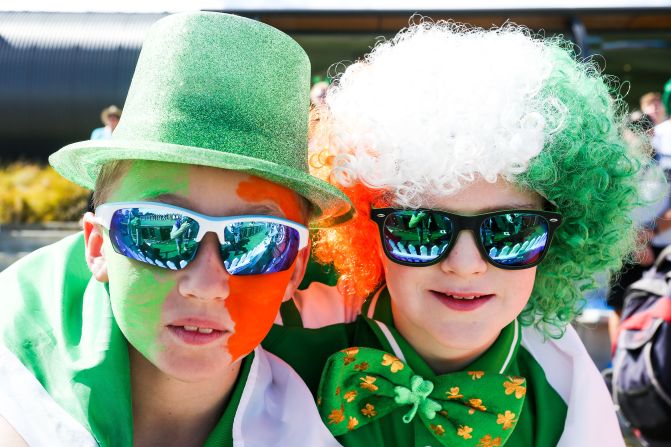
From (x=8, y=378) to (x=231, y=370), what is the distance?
55cm

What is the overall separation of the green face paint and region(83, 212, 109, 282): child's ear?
0.36 ft

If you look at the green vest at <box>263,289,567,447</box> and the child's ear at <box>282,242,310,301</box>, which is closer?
the child's ear at <box>282,242,310,301</box>

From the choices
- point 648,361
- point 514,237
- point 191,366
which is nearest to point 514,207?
Answer: point 514,237

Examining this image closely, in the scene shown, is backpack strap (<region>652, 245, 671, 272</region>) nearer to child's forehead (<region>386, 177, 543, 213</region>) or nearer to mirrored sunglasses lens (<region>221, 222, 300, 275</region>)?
child's forehead (<region>386, 177, 543, 213</region>)

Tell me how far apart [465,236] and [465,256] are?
0.05 metres

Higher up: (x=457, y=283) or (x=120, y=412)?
(x=457, y=283)

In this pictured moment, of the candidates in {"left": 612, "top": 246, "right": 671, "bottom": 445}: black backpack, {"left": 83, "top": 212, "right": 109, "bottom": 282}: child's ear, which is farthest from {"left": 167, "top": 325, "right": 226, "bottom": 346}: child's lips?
{"left": 612, "top": 246, "right": 671, "bottom": 445}: black backpack

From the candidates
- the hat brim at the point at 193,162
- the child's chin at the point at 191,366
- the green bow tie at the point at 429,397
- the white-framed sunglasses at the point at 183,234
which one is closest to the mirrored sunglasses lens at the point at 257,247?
the white-framed sunglasses at the point at 183,234

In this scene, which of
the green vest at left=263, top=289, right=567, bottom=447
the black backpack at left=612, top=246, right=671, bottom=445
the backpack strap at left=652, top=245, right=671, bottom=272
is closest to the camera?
the green vest at left=263, top=289, right=567, bottom=447

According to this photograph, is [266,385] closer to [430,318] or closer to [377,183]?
[430,318]

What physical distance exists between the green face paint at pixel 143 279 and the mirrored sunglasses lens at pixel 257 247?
0.15 m

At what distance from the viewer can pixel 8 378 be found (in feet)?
5.71

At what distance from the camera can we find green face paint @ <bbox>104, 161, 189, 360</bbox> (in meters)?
1.77

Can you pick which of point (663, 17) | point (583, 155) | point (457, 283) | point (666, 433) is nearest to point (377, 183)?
point (457, 283)
